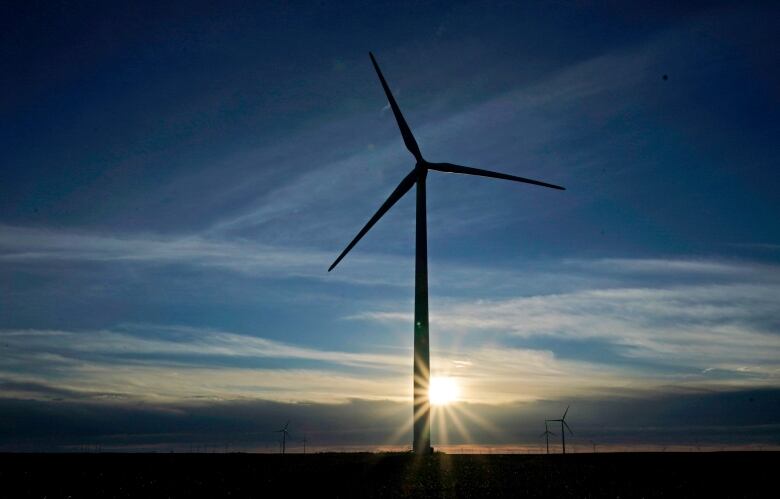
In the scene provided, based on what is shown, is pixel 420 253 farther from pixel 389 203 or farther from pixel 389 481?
pixel 389 481

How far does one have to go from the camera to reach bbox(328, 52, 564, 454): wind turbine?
229 ft

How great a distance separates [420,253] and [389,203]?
1274 centimetres

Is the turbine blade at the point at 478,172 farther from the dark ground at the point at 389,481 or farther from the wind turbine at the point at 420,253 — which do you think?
the dark ground at the point at 389,481

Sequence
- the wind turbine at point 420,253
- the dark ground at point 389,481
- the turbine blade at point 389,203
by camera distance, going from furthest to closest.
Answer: the turbine blade at point 389,203 < the wind turbine at point 420,253 < the dark ground at point 389,481

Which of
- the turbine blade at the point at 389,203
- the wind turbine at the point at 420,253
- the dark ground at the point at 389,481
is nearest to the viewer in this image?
the dark ground at the point at 389,481

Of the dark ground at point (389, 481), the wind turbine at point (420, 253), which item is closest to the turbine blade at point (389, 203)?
the wind turbine at point (420, 253)

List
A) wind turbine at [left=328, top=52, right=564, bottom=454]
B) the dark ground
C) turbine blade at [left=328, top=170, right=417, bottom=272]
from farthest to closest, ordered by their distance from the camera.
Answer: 1. turbine blade at [left=328, top=170, right=417, bottom=272]
2. wind turbine at [left=328, top=52, right=564, bottom=454]
3. the dark ground

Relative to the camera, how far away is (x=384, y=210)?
8525 centimetres

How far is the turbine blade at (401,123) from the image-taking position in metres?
86.8

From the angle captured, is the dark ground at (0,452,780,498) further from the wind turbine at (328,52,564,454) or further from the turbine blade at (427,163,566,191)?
the turbine blade at (427,163,566,191)

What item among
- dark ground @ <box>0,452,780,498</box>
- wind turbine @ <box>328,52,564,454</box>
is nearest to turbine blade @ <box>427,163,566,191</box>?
wind turbine @ <box>328,52,564,454</box>

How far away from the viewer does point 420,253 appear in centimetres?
7556

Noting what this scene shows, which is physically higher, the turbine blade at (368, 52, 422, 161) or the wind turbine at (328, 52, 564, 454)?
the turbine blade at (368, 52, 422, 161)

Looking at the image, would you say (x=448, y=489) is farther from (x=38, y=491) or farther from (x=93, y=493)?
(x=38, y=491)
